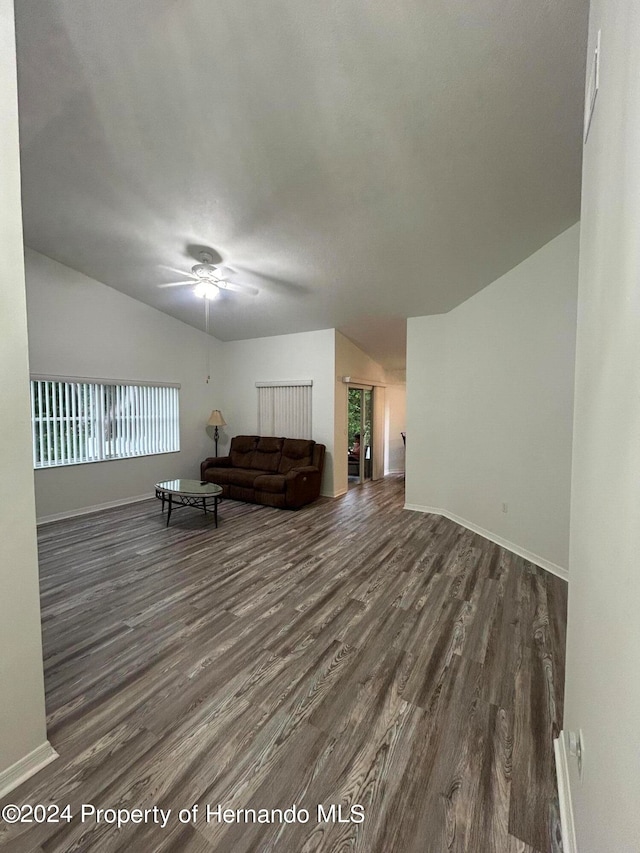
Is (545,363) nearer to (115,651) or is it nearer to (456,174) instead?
(456,174)

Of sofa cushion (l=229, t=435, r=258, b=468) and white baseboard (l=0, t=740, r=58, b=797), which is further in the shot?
sofa cushion (l=229, t=435, r=258, b=468)

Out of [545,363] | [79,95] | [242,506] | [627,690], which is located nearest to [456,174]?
[545,363]

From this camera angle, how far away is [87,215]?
352 cm

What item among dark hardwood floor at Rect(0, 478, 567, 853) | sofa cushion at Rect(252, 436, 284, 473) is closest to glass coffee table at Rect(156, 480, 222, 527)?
dark hardwood floor at Rect(0, 478, 567, 853)

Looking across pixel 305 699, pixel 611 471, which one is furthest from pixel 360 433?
pixel 611 471

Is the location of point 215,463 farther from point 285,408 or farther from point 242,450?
point 285,408

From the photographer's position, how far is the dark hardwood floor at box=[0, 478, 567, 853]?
47.6 inches

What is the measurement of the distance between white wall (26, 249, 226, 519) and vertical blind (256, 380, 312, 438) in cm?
113

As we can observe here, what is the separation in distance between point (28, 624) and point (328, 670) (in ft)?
4.74

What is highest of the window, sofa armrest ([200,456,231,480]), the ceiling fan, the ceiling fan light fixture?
the ceiling fan

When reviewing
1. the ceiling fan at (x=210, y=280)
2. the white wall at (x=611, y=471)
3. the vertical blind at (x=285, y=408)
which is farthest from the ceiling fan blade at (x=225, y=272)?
the white wall at (x=611, y=471)

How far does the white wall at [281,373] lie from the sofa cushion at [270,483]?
1.00 m

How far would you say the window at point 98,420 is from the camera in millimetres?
4480

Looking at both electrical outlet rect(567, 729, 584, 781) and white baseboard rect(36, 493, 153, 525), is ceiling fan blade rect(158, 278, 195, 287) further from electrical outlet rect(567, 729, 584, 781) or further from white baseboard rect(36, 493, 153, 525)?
electrical outlet rect(567, 729, 584, 781)
